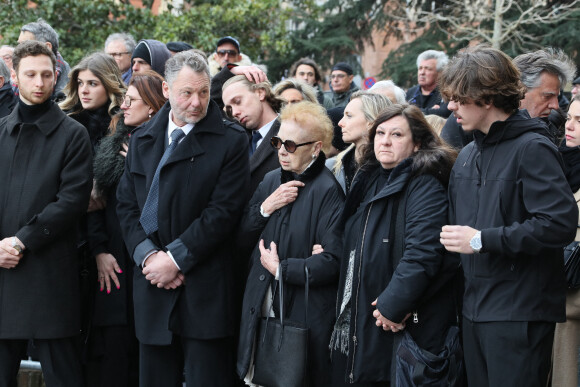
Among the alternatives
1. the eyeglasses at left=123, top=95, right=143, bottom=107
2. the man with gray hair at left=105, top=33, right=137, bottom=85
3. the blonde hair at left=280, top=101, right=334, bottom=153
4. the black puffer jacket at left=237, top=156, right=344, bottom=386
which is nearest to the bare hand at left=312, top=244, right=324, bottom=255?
the black puffer jacket at left=237, top=156, right=344, bottom=386

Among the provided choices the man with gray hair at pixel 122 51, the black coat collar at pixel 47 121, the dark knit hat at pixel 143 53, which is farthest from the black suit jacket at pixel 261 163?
the man with gray hair at pixel 122 51

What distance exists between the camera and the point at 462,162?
392 cm

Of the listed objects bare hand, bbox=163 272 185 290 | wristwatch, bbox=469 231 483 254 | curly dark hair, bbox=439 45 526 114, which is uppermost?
curly dark hair, bbox=439 45 526 114

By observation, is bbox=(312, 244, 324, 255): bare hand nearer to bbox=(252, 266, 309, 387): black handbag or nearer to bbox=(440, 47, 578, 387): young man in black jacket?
bbox=(252, 266, 309, 387): black handbag

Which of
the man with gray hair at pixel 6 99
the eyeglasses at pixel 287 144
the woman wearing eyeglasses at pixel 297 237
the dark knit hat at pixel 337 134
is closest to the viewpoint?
the woman wearing eyeglasses at pixel 297 237

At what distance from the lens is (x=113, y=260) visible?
5.18 meters

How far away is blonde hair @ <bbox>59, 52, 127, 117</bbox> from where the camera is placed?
5633mm

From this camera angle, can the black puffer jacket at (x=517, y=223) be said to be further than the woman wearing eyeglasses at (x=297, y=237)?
No

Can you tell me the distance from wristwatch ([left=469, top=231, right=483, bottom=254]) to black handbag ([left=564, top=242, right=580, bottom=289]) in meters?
1.00

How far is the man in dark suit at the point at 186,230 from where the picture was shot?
14.7 ft

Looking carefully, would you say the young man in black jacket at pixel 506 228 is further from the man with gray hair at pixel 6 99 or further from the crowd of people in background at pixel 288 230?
the man with gray hair at pixel 6 99

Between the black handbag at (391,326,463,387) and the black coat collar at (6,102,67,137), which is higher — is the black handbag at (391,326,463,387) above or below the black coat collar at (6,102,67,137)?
below

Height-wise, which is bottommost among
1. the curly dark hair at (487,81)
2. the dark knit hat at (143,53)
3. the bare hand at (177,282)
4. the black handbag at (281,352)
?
the black handbag at (281,352)

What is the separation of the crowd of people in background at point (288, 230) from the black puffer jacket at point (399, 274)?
11mm
